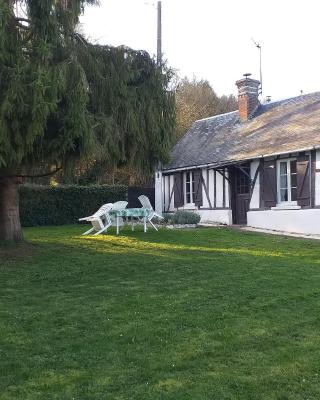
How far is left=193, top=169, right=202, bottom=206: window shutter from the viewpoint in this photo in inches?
801

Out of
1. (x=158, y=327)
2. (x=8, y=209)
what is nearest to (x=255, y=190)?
(x=8, y=209)

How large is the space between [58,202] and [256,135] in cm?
791

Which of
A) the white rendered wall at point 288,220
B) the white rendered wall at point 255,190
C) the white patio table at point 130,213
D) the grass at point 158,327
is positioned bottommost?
the grass at point 158,327

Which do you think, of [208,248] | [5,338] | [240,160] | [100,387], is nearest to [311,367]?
[100,387]

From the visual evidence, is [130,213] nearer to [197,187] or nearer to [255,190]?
[255,190]

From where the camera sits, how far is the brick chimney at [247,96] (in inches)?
833

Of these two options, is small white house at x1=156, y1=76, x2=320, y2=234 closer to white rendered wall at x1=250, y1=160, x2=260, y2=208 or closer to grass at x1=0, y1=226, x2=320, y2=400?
white rendered wall at x1=250, y1=160, x2=260, y2=208

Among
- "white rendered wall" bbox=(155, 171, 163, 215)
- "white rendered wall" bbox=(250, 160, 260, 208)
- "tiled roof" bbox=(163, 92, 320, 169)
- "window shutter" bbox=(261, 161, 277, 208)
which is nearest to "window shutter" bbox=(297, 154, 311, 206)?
"tiled roof" bbox=(163, 92, 320, 169)

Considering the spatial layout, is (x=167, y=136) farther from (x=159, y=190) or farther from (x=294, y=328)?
(x=159, y=190)

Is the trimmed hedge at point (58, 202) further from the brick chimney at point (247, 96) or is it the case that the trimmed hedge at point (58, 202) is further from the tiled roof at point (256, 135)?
the brick chimney at point (247, 96)

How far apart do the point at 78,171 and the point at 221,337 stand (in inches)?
219

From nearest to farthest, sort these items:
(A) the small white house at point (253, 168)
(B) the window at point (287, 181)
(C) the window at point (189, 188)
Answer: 1. (A) the small white house at point (253, 168)
2. (B) the window at point (287, 181)
3. (C) the window at point (189, 188)

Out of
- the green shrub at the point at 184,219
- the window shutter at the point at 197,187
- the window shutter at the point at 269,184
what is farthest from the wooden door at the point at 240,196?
the green shrub at the point at 184,219

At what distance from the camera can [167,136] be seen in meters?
11.0
